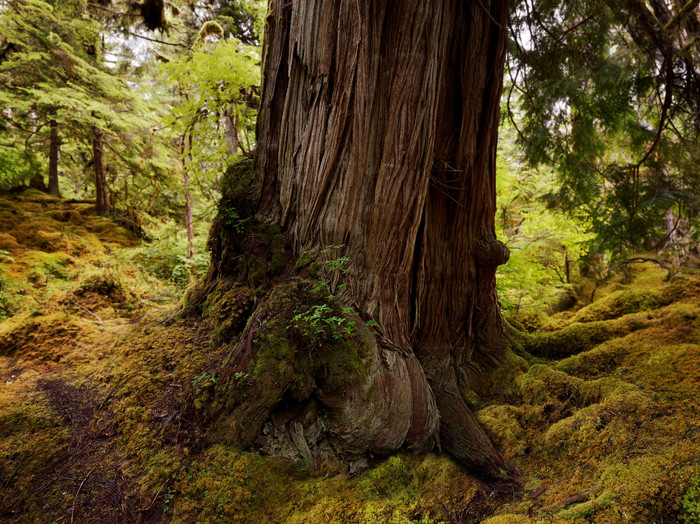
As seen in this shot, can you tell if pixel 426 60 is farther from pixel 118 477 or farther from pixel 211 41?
pixel 211 41

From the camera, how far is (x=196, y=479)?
1.93m

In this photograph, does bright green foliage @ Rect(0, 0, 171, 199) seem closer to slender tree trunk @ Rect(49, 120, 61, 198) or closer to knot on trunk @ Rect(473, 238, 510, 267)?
slender tree trunk @ Rect(49, 120, 61, 198)

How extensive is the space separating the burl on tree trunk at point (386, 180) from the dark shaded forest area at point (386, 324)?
0.02m

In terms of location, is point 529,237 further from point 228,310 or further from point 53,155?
point 53,155

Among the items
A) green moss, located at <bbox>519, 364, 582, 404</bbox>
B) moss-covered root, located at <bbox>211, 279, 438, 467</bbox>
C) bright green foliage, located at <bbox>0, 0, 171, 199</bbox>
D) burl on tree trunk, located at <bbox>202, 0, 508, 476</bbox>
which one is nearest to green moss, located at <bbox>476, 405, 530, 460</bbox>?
burl on tree trunk, located at <bbox>202, 0, 508, 476</bbox>

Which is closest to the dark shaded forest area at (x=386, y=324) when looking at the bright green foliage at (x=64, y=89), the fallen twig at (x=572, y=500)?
the fallen twig at (x=572, y=500)

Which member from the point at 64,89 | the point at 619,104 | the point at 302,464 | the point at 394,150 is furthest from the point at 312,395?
the point at 64,89

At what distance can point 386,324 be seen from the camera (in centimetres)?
276

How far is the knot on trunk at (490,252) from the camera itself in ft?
11.3

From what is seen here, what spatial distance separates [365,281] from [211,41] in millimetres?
7962

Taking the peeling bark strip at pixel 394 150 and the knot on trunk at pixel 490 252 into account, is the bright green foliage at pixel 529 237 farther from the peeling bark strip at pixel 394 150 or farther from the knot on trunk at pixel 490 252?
the peeling bark strip at pixel 394 150

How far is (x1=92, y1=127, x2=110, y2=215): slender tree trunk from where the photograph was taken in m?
8.60

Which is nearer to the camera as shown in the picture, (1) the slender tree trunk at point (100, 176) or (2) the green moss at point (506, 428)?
(2) the green moss at point (506, 428)

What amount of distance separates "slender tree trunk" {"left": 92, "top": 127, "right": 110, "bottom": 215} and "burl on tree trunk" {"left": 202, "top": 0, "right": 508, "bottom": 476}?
791 centimetres
